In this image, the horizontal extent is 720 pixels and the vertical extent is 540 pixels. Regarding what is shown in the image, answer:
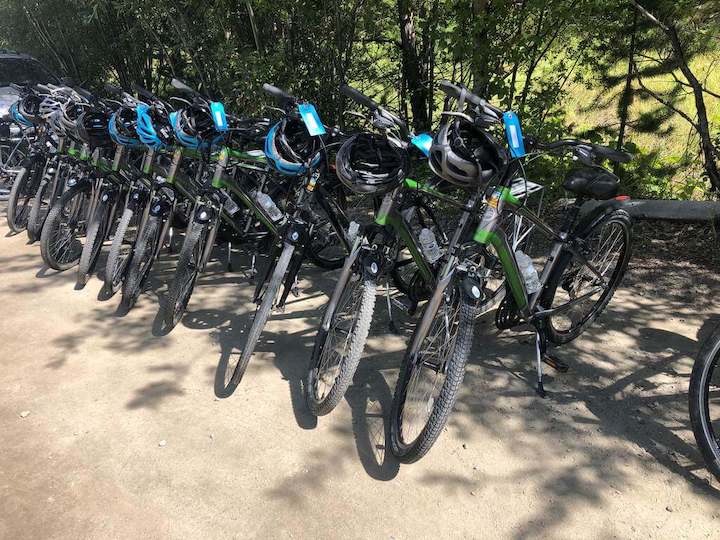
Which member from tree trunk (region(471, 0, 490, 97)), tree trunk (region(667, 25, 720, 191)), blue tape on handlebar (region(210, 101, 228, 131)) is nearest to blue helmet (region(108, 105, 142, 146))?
blue tape on handlebar (region(210, 101, 228, 131))

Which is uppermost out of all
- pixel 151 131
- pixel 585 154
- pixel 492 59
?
pixel 492 59

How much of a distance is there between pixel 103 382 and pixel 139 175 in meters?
1.67

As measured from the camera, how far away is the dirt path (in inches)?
84.2

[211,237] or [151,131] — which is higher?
[151,131]

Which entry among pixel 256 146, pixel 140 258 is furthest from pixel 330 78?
pixel 140 258

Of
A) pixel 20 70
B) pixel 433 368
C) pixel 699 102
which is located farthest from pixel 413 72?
pixel 20 70

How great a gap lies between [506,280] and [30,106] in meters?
5.29

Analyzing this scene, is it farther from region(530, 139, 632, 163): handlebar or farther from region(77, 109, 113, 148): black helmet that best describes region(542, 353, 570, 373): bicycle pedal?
region(77, 109, 113, 148): black helmet

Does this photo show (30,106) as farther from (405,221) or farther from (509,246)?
(509,246)

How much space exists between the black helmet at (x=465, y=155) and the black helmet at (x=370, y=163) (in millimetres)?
309

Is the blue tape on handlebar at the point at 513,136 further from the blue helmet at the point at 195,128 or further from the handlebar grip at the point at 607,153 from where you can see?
the blue helmet at the point at 195,128

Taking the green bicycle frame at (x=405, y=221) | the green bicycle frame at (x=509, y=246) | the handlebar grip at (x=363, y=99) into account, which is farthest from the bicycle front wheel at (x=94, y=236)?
the green bicycle frame at (x=509, y=246)

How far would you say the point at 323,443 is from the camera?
8.35 ft

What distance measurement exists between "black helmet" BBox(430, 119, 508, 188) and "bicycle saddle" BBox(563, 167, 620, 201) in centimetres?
74
